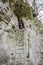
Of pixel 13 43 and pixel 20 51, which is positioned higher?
pixel 13 43

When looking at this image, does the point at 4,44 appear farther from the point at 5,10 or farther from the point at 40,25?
the point at 40,25

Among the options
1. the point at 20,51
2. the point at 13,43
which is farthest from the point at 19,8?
the point at 20,51

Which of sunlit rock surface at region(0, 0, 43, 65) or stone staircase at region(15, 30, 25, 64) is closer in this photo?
sunlit rock surface at region(0, 0, 43, 65)

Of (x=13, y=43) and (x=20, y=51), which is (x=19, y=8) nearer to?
(x=13, y=43)

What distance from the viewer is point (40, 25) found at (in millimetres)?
3742

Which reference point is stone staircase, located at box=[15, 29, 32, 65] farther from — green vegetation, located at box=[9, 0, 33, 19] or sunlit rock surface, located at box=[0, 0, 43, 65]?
green vegetation, located at box=[9, 0, 33, 19]

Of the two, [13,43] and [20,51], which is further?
[20,51]

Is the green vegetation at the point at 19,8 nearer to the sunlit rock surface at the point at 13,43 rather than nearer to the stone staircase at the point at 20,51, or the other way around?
the sunlit rock surface at the point at 13,43

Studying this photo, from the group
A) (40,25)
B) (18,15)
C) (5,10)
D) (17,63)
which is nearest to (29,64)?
(17,63)

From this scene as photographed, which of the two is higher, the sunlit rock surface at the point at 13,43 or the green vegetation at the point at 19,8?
the green vegetation at the point at 19,8

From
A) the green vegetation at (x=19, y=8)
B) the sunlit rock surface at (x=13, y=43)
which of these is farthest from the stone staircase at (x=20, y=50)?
the green vegetation at (x=19, y=8)

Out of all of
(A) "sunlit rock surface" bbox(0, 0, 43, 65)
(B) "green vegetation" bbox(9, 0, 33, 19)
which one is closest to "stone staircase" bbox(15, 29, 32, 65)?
(A) "sunlit rock surface" bbox(0, 0, 43, 65)

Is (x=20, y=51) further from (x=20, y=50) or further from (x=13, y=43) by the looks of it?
(x=13, y=43)

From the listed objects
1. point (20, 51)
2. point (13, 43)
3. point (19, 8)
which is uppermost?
point (19, 8)
